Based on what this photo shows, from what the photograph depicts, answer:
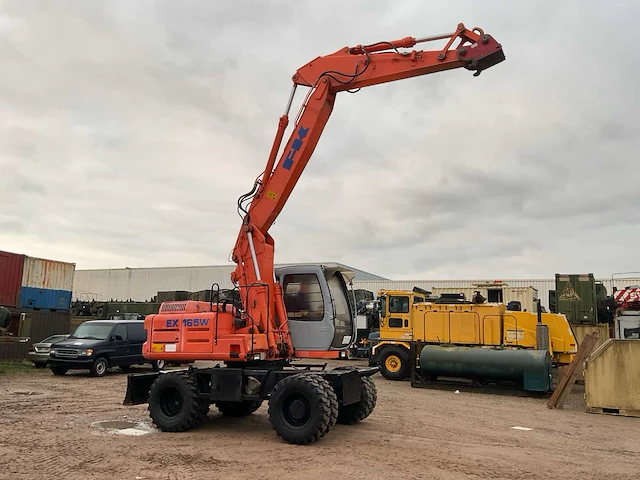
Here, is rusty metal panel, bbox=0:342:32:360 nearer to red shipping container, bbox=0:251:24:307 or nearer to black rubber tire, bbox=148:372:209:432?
red shipping container, bbox=0:251:24:307

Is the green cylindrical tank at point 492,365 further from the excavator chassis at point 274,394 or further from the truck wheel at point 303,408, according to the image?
the truck wheel at point 303,408

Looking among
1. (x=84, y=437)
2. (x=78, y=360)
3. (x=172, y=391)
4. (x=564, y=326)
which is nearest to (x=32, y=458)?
(x=84, y=437)

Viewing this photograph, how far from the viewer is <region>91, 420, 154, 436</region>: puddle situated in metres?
9.07

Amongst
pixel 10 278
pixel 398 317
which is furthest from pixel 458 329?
pixel 10 278

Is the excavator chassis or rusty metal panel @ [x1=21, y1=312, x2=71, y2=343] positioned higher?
rusty metal panel @ [x1=21, y1=312, x2=71, y2=343]

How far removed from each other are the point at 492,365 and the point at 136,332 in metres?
11.8

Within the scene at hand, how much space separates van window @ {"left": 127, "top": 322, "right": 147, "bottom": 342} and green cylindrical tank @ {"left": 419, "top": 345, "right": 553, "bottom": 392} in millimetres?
9754

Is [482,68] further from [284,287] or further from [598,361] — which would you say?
[598,361]

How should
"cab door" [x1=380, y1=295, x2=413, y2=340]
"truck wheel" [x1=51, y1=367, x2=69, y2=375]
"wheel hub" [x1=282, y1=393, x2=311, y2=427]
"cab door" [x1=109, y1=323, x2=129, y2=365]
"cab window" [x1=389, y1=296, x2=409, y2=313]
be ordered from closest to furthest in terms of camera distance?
1. "wheel hub" [x1=282, y1=393, x2=311, y2=427]
2. "truck wheel" [x1=51, y1=367, x2=69, y2=375]
3. "cab door" [x1=380, y1=295, x2=413, y2=340]
4. "cab door" [x1=109, y1=323, x2=129, y2=365]
5. "cab window" [x1=389, y1=296, x2=409, y2=313]

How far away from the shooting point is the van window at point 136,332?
62.1ft

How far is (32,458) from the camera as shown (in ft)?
23.8

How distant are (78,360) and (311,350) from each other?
10996mm

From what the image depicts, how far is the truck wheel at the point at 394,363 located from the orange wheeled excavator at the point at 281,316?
7997 mm

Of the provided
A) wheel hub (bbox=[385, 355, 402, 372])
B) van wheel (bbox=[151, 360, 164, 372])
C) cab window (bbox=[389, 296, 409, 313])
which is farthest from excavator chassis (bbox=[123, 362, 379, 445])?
van wheel (bbox=[151, 360, 164, 372])
